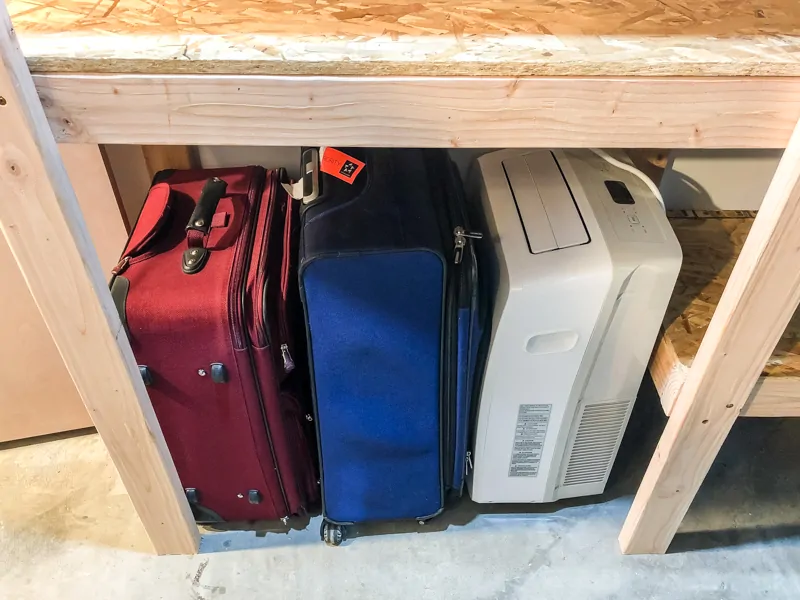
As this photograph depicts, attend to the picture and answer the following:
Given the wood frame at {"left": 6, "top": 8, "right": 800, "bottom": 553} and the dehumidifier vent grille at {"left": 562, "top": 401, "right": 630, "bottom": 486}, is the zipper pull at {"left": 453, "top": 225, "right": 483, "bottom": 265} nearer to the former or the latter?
the wood frame at {"left": 6, "top": 8, "right": 800, "bottom": 553}

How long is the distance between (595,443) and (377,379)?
1.29ft

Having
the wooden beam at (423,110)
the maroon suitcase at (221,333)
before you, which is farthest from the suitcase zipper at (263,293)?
the wooden beam at (423,110)

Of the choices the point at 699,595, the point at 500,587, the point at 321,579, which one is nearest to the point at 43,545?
the point at 321,579

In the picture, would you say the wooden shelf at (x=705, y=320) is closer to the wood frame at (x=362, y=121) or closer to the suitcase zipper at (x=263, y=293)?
the wood frame at (x=362, y=121)

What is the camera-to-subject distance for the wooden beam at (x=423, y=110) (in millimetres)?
669

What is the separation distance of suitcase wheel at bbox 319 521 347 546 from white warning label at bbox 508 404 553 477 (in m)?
0.30

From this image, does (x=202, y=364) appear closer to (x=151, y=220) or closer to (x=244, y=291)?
(x=244, y=291)

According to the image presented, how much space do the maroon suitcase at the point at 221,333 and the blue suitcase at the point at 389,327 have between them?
0.06 metres

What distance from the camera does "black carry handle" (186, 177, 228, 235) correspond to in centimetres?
96

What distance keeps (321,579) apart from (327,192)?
629 mm

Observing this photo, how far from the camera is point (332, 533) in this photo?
1145 mm

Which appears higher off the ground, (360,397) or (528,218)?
(528,218)

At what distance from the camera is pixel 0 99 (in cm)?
64

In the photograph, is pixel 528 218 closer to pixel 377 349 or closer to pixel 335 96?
pixel 377 349
